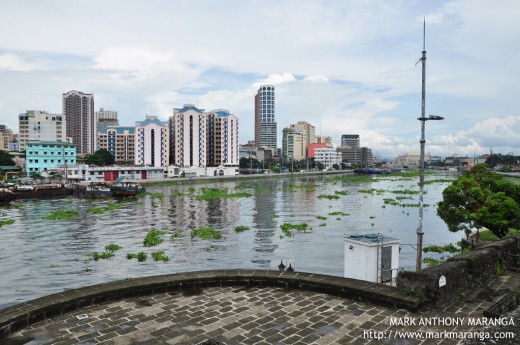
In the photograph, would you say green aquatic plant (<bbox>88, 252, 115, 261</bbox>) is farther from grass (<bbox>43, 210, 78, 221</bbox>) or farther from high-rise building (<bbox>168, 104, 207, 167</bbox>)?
high-rise building (<bbox>168, 104, 207, 167</bbox>)

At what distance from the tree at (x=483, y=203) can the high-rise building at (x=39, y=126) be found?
15603cm

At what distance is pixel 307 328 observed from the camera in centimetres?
875

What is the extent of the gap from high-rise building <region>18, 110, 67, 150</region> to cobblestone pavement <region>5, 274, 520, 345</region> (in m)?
161

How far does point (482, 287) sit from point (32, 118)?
568ft

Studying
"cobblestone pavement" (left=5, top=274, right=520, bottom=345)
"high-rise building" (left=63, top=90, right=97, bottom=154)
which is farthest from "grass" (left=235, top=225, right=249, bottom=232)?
"high-rise building" (left=63, top=90, right=97, bottom=154)

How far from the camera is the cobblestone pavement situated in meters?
8.25

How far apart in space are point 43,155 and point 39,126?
154 feet

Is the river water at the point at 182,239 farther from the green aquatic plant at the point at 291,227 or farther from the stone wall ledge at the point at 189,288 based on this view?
the stone wall ledge at the point at 189,288

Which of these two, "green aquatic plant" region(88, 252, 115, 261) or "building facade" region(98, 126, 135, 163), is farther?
"building facade" region(98, 126, 135, 163)

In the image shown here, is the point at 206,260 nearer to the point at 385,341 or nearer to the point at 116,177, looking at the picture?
the point at 385,341

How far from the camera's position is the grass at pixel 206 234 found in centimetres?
3325

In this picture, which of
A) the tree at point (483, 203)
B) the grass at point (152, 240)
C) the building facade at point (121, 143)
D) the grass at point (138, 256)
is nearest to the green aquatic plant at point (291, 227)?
the grass at point (152, 240)

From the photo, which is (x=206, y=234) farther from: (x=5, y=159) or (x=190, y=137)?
(x=5, y=159)

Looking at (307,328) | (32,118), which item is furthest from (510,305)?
(32,118)
